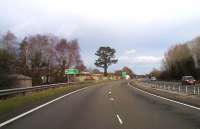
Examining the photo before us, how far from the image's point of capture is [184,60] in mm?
107125

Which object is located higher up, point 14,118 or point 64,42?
point 64,42

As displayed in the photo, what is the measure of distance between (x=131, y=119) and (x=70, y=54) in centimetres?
9969

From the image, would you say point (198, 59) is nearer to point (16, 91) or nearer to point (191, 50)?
point (191, 50)

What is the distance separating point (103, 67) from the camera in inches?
7485

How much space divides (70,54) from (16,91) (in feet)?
267

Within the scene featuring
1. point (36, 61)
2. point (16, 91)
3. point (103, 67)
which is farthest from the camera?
point (103, 67)

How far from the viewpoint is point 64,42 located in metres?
117

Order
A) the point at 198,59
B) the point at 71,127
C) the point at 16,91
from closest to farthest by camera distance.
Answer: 1. the point at 71,127
2. the point at 16,91
3. the point at 198,59

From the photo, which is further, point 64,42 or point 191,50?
point 64,42

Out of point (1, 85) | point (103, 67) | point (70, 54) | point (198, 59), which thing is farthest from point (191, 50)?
point (103, 67)

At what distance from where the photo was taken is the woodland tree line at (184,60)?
10000 cm

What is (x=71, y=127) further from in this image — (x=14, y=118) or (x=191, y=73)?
(x=191, y=73)

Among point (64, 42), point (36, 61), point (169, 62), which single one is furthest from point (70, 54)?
point (169, 62)

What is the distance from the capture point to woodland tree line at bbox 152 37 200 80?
100000 mm
